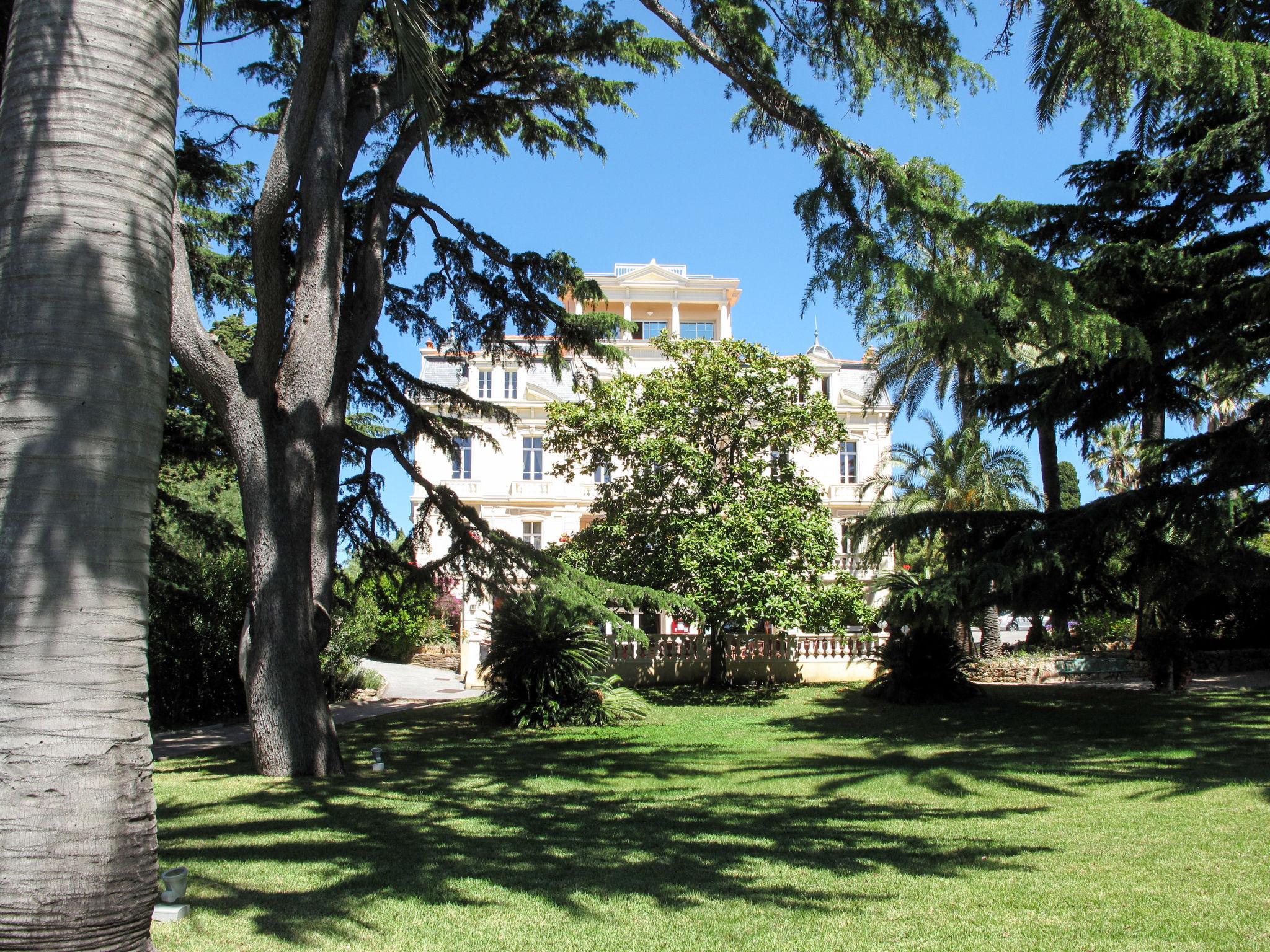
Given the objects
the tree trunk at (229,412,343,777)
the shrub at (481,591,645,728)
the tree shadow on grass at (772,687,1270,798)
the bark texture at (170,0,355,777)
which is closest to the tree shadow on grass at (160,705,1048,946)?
the tree trunk at (229,412,343,777)

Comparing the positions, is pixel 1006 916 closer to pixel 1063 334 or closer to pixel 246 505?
pixel 1063 334

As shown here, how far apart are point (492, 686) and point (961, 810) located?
9.06 m

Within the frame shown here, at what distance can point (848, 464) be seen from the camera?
138 feet

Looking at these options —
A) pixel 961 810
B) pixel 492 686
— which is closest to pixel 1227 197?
pixel 961 810

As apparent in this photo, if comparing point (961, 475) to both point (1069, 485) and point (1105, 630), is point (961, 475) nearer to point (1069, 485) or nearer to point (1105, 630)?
point (1105, 630)

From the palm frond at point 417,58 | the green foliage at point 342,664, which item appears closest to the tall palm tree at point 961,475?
the green foliage at point 342,664

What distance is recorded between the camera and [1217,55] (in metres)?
7.78

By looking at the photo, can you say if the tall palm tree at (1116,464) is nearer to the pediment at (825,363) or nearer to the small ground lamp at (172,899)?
the pediment at (825,363)

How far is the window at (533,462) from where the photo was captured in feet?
132

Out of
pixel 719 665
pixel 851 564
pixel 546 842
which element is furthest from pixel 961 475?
pixel 546 842

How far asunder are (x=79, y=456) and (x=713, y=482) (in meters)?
17.7

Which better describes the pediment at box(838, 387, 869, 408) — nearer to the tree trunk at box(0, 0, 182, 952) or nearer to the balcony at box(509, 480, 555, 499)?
the balcony at box(509, 480, 555, 499)

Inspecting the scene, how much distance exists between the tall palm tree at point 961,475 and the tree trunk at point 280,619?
20645 millimetres

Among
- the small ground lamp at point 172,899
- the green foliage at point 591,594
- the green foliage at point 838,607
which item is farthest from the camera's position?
the green foliage at point 838,607
